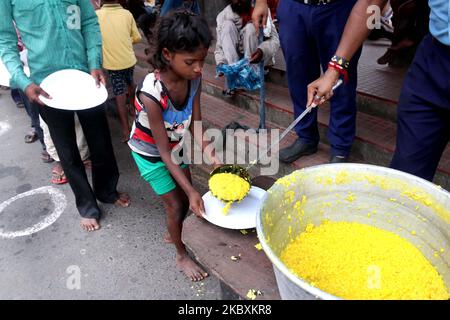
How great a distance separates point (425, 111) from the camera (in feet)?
5.07

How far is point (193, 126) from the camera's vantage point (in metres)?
2.24

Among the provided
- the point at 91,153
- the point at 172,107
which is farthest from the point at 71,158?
the point at 172,107

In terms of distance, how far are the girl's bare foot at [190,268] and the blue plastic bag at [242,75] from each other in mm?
1933

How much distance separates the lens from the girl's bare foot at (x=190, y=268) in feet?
7.70

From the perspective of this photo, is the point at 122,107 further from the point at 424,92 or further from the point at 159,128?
the point at 424,92

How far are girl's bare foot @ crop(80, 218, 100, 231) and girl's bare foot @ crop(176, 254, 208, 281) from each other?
873mm

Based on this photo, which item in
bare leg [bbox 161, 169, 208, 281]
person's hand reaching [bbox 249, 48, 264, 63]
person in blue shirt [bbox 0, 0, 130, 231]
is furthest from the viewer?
person's hand reaching [bbox 249, 48, 264, 63]

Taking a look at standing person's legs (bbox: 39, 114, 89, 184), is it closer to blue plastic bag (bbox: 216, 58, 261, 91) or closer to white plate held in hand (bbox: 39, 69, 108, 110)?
white plate held in hand (bbox: 39, 69, 108, 110)

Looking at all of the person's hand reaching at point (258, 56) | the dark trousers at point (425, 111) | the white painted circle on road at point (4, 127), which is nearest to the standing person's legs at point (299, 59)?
the person's hand reaching at point (258, 56)

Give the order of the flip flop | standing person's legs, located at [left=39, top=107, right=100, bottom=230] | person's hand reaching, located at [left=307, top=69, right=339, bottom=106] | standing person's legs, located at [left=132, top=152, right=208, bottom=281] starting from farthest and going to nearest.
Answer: the flip flop
standing person's legs, located at [left=39, top=107, right=100, bottom=230]
standing person's legs, located at [left=132, top=152, right=208, bottom=281]
person's hand reaching, located at [left=307, top=69, right=339, bottom=106]

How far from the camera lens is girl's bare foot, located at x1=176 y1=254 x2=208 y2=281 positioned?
7.70 ft

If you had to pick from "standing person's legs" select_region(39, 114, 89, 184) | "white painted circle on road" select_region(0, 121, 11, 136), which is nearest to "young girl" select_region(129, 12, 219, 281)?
"standing person's legs" select_region(39, 114, 89, 184)

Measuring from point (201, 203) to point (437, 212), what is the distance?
0.97 meters

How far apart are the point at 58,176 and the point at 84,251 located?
118cm
